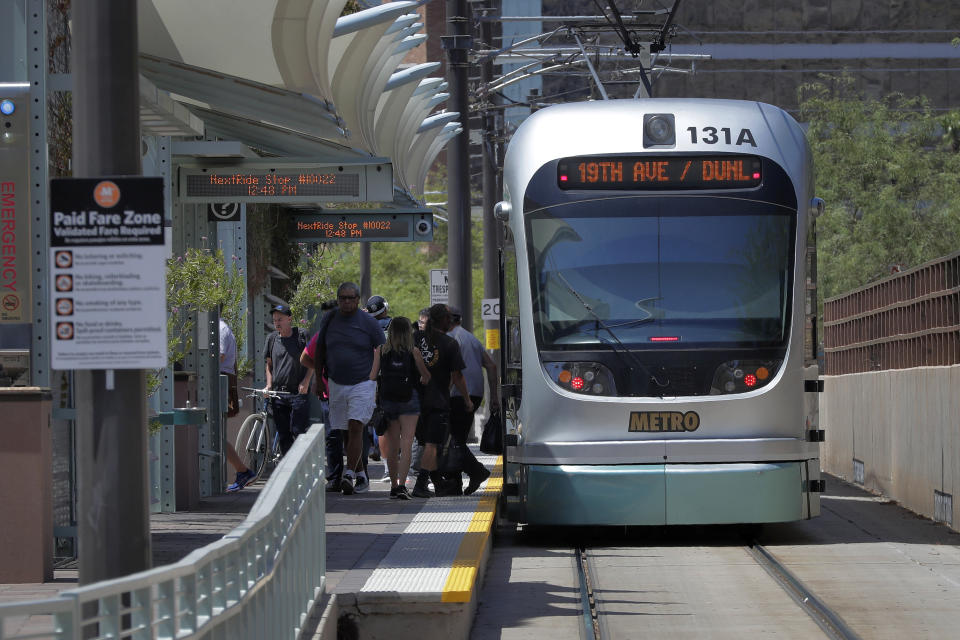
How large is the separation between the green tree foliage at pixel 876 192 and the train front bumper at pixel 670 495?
23608mm

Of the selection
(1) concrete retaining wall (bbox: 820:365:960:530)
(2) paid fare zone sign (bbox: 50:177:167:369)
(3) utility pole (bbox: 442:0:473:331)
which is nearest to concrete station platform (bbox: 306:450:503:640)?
(2) paid fare zone sign (bbox: 50:177:167:369)

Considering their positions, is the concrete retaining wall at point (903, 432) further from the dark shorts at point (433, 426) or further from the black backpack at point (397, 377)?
the black backpack at point (397, 377)

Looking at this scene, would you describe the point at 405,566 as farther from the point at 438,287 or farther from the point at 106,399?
the point at 438,287

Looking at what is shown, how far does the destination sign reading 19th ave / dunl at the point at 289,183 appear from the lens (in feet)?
43.8

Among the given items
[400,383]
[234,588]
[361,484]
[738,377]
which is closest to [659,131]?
[738,377]

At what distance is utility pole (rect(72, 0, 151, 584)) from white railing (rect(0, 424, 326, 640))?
38 centimetres

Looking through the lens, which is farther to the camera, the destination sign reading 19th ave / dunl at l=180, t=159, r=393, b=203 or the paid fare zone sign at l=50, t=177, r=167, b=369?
the destination sign reading 19th ave / dunl at l=180, t=159, r=393, b=203

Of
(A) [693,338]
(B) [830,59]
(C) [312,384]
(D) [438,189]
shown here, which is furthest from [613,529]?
(B) [830,59]

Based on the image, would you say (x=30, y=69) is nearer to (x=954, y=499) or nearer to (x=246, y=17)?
(x=246, y=17)

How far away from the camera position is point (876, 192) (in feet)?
121

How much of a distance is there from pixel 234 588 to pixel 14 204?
4448mm

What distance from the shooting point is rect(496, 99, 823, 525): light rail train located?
466 inches

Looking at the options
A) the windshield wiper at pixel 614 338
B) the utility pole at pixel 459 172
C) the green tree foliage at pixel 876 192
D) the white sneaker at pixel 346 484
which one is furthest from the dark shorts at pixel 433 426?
the green tree foliage at pixel 876 192

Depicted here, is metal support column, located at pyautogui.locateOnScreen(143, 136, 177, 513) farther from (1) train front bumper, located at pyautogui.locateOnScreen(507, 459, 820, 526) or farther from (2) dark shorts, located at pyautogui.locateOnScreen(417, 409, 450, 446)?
(1) train front bumper, located at pyautogui.locateOnScreen(507, 459, 820, 526)
